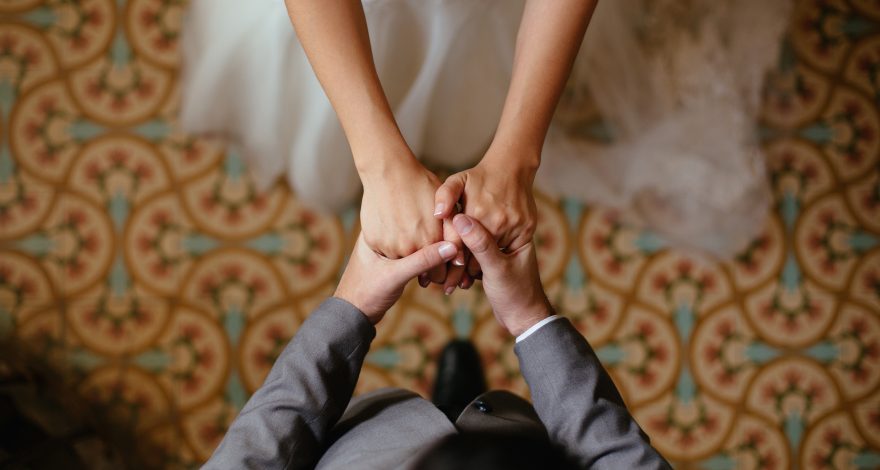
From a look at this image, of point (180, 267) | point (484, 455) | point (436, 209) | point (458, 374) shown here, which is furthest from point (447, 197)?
point (180, 267)

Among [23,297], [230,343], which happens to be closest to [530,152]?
[230,343]

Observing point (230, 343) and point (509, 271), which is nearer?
point (509, 271)

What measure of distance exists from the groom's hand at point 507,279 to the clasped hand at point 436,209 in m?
0.02

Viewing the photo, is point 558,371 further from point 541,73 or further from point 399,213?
point 541,73

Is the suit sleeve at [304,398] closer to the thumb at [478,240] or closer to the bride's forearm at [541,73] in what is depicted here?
the thumb at [478,240]

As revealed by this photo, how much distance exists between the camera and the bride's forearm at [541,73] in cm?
78

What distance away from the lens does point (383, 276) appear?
0.71 m

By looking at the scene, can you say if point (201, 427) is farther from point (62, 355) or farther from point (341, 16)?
point (341, 16)

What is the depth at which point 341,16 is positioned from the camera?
77 centimetres

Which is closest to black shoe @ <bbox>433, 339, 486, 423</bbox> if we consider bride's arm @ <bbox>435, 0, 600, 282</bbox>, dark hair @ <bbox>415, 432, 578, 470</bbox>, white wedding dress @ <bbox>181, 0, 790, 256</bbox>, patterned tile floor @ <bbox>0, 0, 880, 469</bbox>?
patterned tile floor @ <bbox>0, 0, 880, 469</bbox>

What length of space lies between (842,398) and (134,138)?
1345 millimetres

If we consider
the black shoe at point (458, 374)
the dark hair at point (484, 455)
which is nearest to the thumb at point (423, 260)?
the dark hair at point (484, 455)

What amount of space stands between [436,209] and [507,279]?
0.10 meters

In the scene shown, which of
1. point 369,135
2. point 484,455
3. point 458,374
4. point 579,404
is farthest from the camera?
point 458,374
